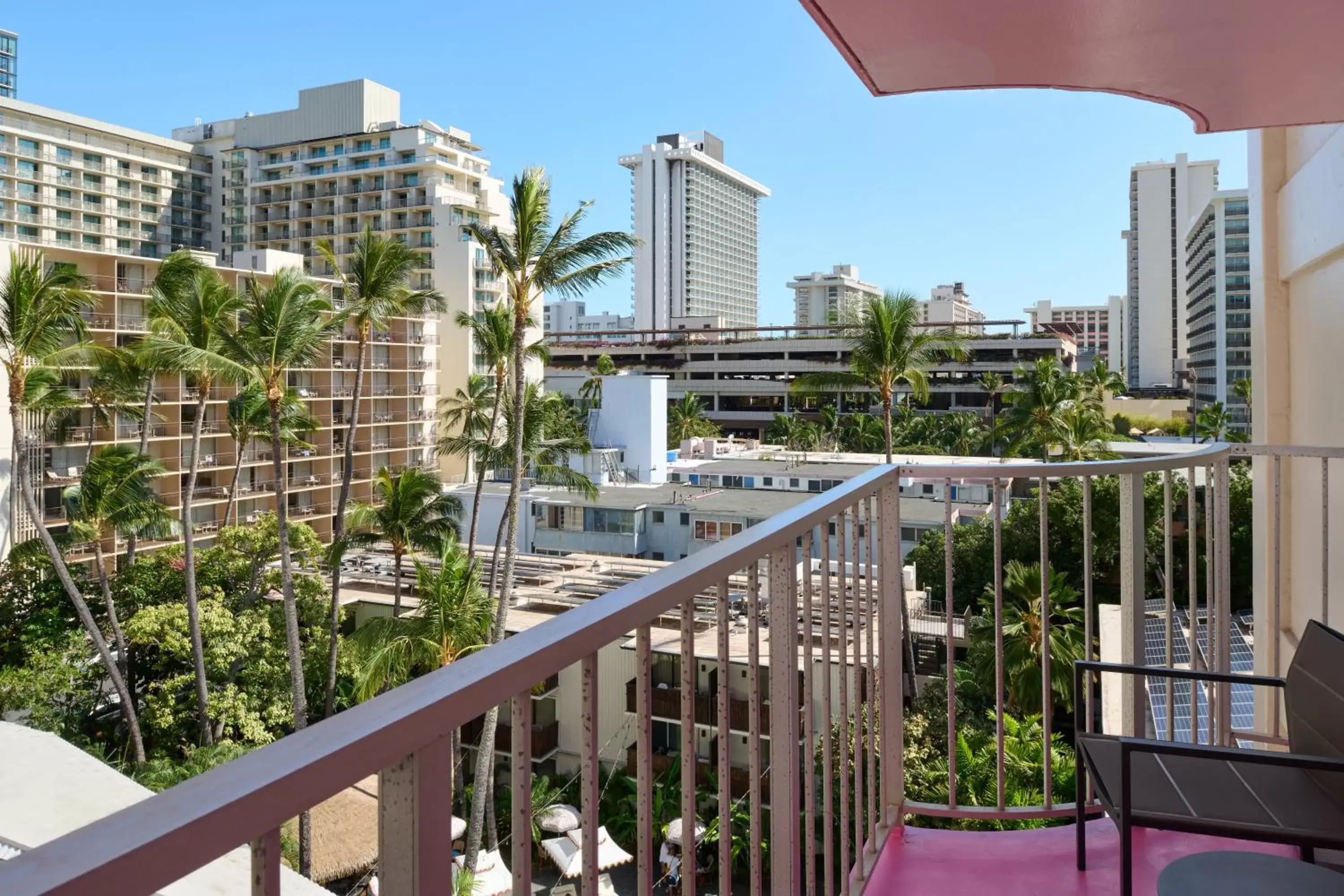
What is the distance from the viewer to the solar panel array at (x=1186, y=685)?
404 cm

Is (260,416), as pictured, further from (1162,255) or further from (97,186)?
(1162,255)

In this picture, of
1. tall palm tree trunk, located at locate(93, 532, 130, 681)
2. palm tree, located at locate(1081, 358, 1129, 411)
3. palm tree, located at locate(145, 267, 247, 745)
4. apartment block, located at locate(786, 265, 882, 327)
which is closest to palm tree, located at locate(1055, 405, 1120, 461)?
palm tree, located at locate(1081, 358, 1129, 411)

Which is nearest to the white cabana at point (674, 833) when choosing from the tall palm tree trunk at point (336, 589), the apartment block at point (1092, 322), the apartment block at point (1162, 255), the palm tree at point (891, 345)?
the tall palm tree trunk at point (336, 589)

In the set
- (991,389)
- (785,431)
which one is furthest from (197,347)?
(991,389)

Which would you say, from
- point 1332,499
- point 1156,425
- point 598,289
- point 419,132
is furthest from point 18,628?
point 1156,425

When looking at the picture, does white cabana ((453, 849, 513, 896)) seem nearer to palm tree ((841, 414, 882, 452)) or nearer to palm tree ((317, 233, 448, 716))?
palm tree ((317, 233, 448, 716))

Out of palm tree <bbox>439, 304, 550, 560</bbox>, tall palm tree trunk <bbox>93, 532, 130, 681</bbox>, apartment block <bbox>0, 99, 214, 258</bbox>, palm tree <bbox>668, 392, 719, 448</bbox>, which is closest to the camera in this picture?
tall palm tree trunk <bbox>93, 532, 130, 681</bbox>

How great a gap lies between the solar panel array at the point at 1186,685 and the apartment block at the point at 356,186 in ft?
108

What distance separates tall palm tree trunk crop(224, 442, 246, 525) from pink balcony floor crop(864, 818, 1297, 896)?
2068cm

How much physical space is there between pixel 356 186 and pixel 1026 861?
1921 inches

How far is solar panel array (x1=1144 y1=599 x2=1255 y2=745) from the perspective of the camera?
13.3 feet

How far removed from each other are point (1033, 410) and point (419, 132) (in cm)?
3210

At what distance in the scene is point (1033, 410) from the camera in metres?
25.8

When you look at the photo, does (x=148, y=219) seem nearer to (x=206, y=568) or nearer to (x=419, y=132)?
(x=419, y=132)
